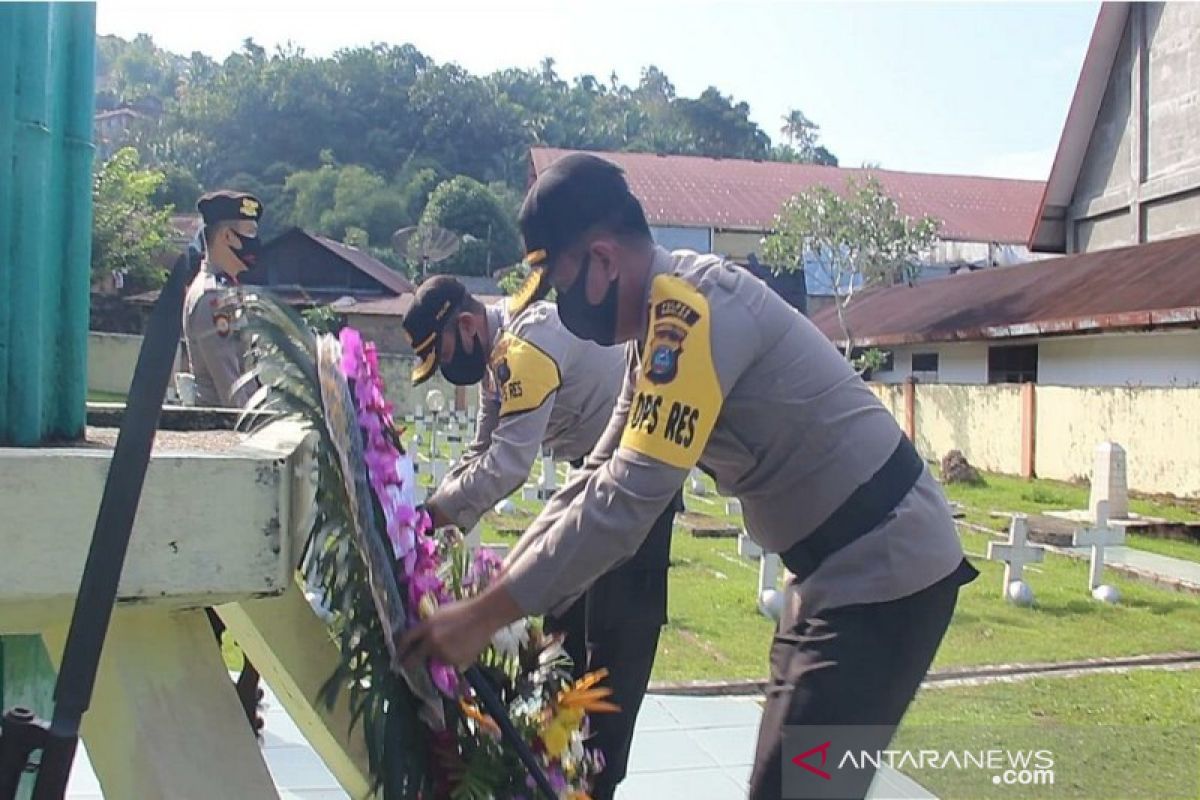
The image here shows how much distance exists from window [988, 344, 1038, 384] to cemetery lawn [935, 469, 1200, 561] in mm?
2467

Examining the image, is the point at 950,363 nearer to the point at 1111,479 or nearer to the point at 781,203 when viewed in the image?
the point at 1111,479

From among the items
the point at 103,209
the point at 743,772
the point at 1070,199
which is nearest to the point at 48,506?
the point at 743,772

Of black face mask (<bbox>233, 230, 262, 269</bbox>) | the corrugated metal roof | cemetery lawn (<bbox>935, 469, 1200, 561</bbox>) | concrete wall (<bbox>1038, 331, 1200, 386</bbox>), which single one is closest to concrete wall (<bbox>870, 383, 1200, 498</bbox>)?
cemetery lawn (<bbox>935, 469, 1200, 561</bbox>)

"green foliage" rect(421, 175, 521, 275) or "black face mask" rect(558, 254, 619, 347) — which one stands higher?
"green foliage" rect(421, 175, 521, 275)

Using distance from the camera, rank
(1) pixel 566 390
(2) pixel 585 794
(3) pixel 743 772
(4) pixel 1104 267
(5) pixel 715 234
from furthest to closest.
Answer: (5) pixel 715 234 < (4) pixel 1104 267 < (3) pixel 743 772 < (1) pixel 566 390 < (2) pixel 585 794

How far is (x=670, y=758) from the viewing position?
418cm

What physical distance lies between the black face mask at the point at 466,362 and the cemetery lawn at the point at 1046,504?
26.7 ft

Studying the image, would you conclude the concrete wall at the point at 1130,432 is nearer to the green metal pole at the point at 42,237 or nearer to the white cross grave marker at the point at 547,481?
the white cross grave marker at the point at 547,481

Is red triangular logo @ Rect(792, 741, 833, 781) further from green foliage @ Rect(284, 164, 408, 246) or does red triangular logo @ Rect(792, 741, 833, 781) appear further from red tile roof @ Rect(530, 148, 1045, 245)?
green foliage @ Rect(284, 164, 408, 246)

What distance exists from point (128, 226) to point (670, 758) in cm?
3090

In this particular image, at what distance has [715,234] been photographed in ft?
116

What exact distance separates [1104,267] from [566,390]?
1648cm

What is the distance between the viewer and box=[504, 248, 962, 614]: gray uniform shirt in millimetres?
2021

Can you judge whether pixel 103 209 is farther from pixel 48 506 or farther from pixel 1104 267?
pixel 48 506
